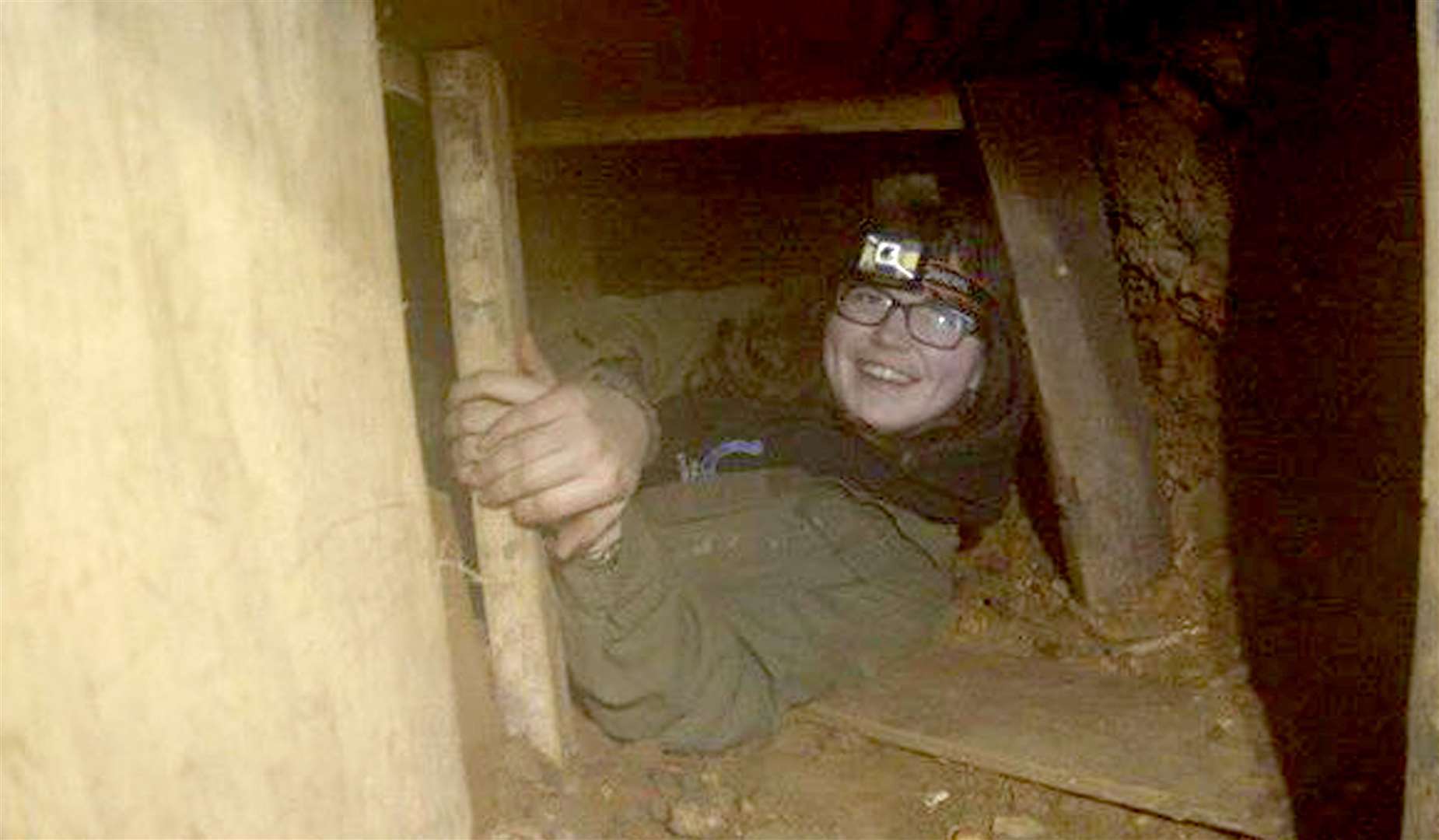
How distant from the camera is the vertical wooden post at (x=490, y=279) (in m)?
1.86

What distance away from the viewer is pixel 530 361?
1.95 m

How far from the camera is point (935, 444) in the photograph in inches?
119

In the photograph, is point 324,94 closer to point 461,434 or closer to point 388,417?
point 388,417

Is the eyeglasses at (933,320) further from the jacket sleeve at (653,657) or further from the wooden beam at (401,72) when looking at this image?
the wooden beam at (401,72)

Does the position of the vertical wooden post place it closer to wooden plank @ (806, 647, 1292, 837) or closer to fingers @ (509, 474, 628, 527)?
fingers @ (509, 474, 628, 527)

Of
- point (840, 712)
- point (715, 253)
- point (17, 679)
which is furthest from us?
point (715, 253)

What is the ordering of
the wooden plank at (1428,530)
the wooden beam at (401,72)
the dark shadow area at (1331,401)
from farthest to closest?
the dark shadow area at (1331,401), the wooden beam at (401,72), the wooden plank at (1428,530)

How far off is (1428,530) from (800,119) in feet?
5.48

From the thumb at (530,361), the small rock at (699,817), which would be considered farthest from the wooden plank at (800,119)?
the small rock at (699,817)

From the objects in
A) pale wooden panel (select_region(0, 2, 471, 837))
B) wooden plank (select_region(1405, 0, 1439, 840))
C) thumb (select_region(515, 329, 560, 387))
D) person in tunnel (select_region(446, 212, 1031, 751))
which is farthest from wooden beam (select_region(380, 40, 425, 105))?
wooden plank (select_region(1405, 0, 1439, 840))

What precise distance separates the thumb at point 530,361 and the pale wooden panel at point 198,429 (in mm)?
661

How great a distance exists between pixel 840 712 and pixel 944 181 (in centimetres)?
126

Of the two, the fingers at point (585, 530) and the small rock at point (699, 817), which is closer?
the fingers at point (585, 530)

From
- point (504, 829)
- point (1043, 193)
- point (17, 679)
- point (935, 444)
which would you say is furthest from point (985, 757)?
point (17, 679)
